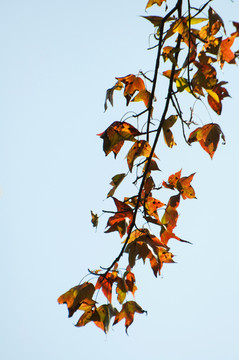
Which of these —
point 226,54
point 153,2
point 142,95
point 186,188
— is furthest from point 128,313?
point 153,2

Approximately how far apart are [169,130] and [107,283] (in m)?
0.56

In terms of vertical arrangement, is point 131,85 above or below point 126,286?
above

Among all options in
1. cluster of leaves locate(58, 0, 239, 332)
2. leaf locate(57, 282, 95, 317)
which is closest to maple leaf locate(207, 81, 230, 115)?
cluster of leaves locate(58, 0, 239, 332)

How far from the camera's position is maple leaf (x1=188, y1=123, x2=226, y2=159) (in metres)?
1.41

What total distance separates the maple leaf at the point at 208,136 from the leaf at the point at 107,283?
0.51 metres

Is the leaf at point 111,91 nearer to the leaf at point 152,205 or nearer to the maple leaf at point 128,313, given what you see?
the leaf at point 152,205

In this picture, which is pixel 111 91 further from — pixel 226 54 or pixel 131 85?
pixel 226 54

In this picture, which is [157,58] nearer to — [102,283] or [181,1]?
[181,1]

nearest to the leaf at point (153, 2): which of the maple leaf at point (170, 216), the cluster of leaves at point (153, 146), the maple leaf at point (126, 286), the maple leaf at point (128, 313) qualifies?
the cluster of leaves at point (153, 146)

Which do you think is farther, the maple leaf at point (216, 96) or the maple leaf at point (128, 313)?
the maple leaf at point (128, 313)

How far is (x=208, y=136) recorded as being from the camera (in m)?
1.42

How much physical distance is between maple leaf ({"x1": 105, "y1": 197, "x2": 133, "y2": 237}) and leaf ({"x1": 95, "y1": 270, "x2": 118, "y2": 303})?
149 millimetres

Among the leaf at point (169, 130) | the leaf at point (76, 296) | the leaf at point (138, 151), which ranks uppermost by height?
the leaf at point (169, 130)

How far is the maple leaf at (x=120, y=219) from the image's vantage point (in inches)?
57.9
